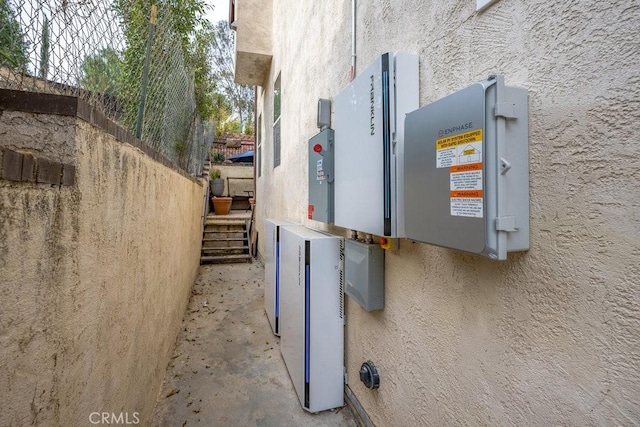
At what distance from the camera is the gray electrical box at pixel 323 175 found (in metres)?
2.24

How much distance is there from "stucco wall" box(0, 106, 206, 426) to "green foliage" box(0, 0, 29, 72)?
0.72 ft

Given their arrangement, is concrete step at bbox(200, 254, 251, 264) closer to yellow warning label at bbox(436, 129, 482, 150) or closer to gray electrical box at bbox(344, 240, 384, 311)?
gray electrical box at bbox(344, 240, 384, 311)

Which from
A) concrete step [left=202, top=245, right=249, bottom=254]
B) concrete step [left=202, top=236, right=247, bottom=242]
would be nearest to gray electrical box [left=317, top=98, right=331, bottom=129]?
concrete step [left=202, top=245, right=249, bottom=254]

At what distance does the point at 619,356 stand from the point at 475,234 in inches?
16.3

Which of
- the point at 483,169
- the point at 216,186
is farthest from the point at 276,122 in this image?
the point at 216,186

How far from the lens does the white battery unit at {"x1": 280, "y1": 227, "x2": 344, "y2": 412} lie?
7.25 ft

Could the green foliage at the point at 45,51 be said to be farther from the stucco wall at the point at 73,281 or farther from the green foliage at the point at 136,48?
the green foliage at the point at 136,48

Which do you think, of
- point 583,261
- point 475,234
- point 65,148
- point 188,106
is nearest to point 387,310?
point 475,234

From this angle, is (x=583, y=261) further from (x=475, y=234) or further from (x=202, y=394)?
(x=202, y=394)

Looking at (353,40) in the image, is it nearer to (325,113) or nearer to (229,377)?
(325,113)

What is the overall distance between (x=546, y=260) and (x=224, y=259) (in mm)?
6613

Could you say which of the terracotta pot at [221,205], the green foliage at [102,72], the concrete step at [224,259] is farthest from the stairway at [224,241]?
the green foliage at [102,72]

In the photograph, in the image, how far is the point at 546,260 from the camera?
90cm

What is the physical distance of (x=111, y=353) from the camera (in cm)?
139
